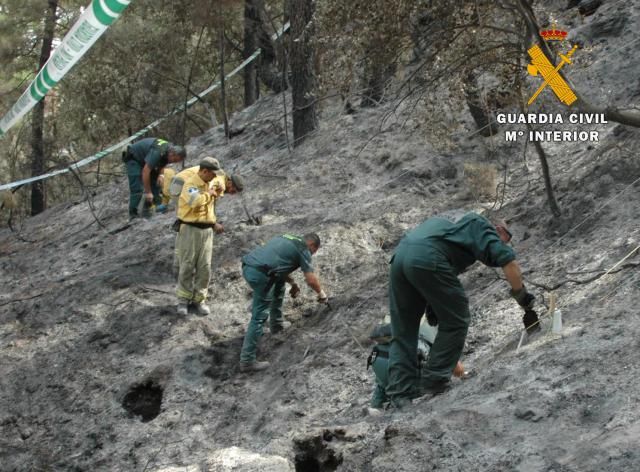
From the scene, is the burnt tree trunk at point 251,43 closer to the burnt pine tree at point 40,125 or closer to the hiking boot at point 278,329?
the burnt pine tree at point 40,125

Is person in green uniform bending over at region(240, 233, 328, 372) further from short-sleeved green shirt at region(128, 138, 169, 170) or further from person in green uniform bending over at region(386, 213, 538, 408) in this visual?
short-sleeved green shirt at region(128, 138, 169, 170)

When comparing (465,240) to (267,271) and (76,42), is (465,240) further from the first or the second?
(76,42)

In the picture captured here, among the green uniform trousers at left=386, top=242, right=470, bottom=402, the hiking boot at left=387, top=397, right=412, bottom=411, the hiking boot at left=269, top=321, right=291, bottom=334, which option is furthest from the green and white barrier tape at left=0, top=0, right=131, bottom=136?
the hiking boot at left=387, top=397, right=412, bottom=411

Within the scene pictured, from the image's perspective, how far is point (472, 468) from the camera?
4090 mm

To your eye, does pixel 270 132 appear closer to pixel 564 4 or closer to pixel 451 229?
pixel 564 4

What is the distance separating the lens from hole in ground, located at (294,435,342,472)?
4.77 meters

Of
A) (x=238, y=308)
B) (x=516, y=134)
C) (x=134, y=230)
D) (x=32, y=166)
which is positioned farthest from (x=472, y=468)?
(x=32, y=166)

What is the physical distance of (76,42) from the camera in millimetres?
9477

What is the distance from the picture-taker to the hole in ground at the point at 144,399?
779cm

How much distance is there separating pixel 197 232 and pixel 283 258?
1.31 metres

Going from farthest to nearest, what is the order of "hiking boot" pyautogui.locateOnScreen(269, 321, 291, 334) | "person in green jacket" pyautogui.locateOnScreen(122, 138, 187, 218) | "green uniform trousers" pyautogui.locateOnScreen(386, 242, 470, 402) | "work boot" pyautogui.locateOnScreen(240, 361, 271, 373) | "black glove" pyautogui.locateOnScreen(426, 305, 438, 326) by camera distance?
"person in green jacket" pyautogui.locateOnScreen(122, 138, 187, 218) → "hiking boot" pyautogui.locateOnScreen(269, 321, 291, 334) → "work boot" pyautogui.locateOnScreen(240, 361, 271, 373) → "black glove" pyautogui.locateOnScreen(426, 305, 438, 326) → "green uniform trousers" pyautogui.locateOnScreen(386, 242, 470, 402)

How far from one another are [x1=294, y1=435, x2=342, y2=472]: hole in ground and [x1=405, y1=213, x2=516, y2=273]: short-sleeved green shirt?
148 cm

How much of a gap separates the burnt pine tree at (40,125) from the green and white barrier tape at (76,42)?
177 inches

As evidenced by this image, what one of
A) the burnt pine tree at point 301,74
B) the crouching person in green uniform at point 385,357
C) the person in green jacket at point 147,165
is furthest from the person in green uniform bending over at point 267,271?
the burnt pine tree at point 301,74
